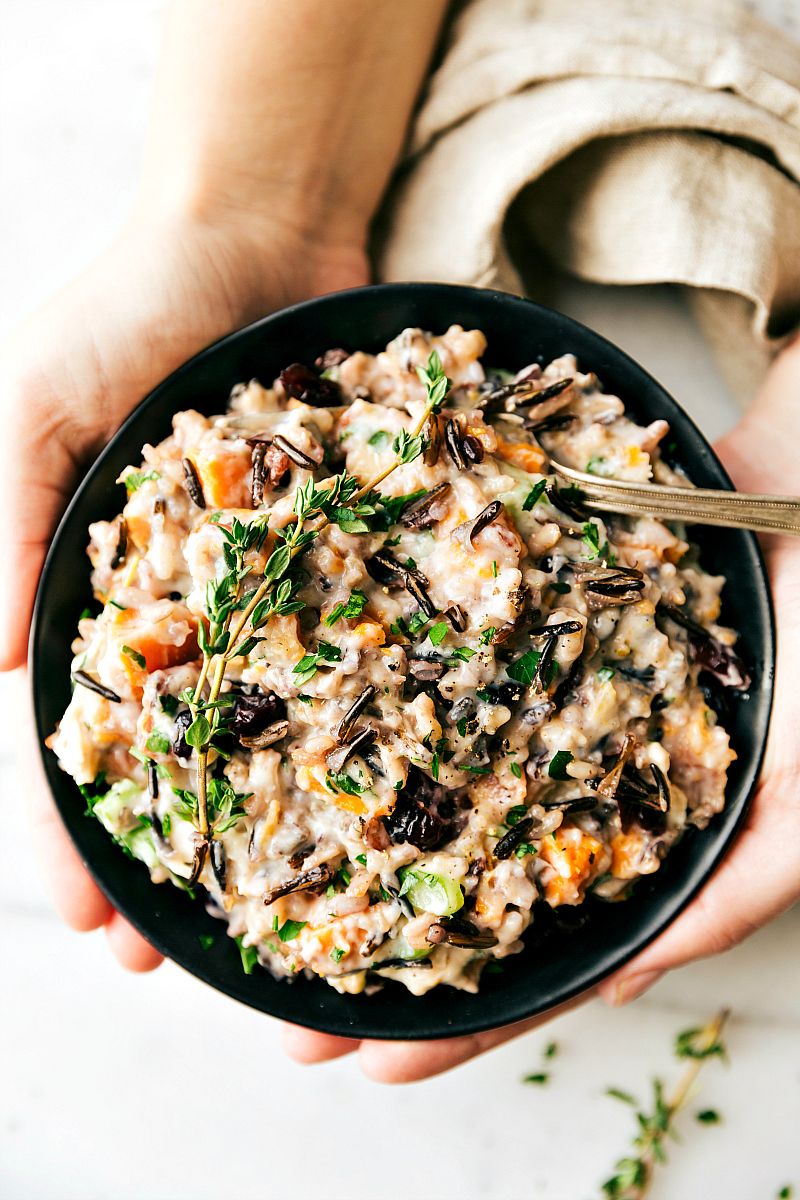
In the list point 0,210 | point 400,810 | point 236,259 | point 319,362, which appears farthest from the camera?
point 0,210

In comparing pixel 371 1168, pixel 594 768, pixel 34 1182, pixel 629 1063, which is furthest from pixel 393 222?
pixel 34 1182

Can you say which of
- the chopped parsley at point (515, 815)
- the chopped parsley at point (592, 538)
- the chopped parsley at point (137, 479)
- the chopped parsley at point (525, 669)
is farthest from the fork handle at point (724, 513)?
the chopped parsley at point (137, 479)

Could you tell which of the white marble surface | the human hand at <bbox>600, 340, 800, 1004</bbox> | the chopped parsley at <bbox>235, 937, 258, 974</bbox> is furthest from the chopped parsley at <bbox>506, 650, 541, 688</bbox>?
the white marble surface

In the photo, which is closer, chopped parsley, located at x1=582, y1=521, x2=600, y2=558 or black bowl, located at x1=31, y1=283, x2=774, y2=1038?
chopped parsley, located at x1=582, y1=521, x2=600, y2=558

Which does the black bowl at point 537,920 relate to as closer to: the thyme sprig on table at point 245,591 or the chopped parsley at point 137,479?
the chopped parsley at point 137,479

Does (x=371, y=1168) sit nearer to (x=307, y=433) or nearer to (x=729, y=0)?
(x=307, y=433)

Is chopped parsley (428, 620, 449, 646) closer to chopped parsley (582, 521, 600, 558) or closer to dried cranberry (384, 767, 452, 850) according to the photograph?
dried cranberry (384, 767, 452, 850)
